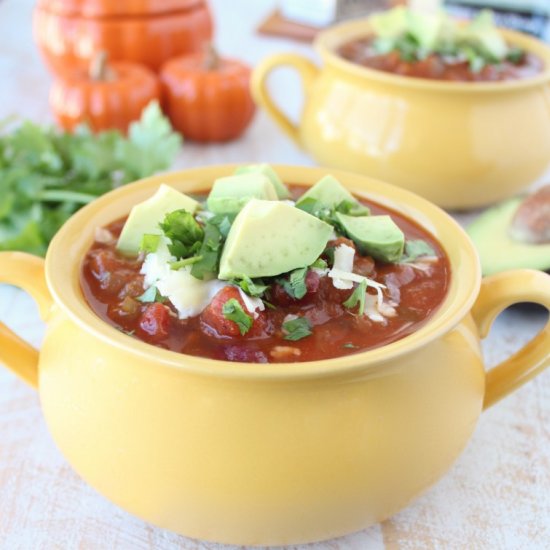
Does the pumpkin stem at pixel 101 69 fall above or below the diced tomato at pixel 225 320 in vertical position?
below

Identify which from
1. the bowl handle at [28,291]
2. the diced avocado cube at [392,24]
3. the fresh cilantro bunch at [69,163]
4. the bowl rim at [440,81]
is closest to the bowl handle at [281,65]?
the bowl rim at [440,81]

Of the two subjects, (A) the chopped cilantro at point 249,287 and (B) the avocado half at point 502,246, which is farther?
(B) the avocado half at point 502,246

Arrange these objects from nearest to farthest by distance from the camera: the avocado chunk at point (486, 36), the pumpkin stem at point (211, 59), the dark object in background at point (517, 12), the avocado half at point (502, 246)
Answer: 1. the avocado half at point (502, 246)
2. the avocado chunk at point (486, 36)
3. the pumpkin stem at point (211, 59)
4. the dark object in background at point (517, 12)

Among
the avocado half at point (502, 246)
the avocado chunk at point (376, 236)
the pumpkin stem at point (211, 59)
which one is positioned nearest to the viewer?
the avocado chunk at point (376, 236)

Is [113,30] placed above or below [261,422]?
below

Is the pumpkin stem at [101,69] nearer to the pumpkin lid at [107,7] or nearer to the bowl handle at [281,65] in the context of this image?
the pumpkin lid at [107,7]

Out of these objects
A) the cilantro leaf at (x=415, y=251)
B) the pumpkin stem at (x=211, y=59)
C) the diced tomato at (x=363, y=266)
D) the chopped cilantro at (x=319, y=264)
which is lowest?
the pumpkin stem at (x=211, y=59)

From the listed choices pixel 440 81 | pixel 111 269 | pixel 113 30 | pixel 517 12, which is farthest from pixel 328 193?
pixel 517 12

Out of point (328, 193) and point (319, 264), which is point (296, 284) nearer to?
point (319, 264)
